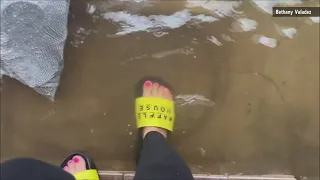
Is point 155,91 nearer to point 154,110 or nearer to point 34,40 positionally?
point 154,110

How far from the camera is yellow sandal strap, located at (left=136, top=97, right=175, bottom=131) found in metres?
1.12

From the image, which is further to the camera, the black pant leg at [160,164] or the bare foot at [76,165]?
the bare foot at [76,165]

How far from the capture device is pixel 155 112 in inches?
44.6

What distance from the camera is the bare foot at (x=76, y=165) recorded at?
1103 mm

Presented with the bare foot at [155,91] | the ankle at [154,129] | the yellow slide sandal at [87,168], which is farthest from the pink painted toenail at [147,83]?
the yellow slide sandal at [87,168]

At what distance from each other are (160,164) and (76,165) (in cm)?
23

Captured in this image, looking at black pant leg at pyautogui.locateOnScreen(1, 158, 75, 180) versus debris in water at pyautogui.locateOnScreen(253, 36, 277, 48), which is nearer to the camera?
black pant leg at pyautogui.locateOnScreen(1, 158, 75, 180)

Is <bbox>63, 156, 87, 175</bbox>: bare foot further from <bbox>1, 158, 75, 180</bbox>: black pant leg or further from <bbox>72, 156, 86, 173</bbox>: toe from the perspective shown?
<bbox>1, 158, 75, 180</bbox>: black pant leg

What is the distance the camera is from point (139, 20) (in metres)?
1.14

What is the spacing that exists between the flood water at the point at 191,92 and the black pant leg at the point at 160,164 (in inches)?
4.1

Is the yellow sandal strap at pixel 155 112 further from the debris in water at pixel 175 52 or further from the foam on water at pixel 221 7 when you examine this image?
the foam on water at pixel 221 7

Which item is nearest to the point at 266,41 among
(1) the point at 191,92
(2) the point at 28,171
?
(1) the point at 191,92

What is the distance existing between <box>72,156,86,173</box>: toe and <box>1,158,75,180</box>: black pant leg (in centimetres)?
20

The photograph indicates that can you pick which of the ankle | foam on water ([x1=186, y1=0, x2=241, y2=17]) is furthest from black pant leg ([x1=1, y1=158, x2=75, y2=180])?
foam on water ([x1=186, y1=0, x2=241, y2=17])
